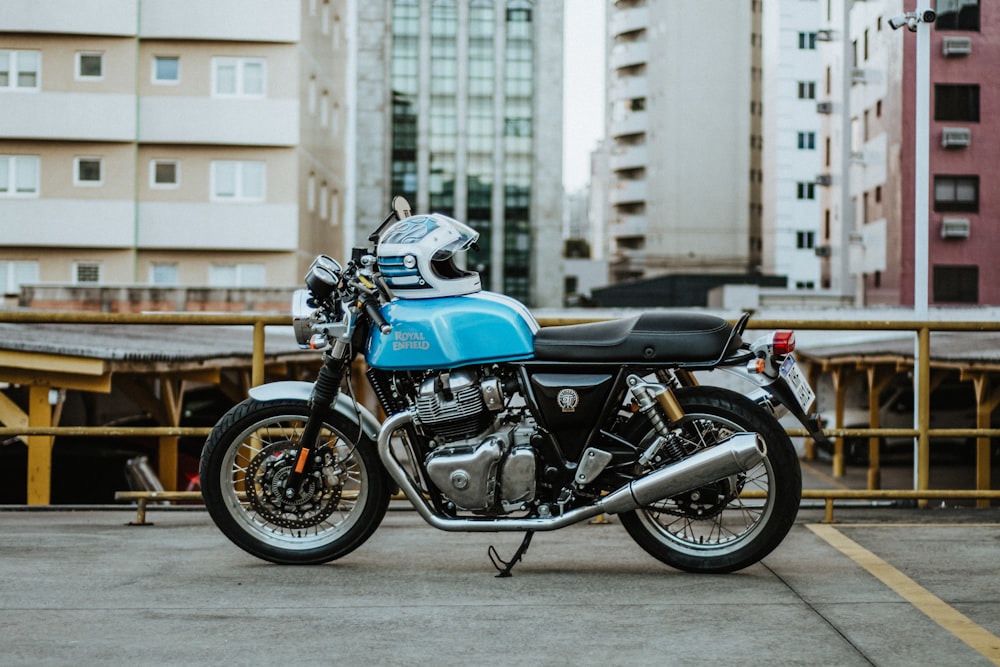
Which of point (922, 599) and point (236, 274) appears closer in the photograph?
point (922, 599)

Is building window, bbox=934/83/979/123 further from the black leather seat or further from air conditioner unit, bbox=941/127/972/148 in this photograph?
the black leather seat

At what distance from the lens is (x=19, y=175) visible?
1785 inches

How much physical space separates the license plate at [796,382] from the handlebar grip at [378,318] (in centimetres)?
155

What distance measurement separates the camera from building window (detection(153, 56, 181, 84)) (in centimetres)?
4547

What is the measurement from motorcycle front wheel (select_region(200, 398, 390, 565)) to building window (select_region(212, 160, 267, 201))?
41.2 metres

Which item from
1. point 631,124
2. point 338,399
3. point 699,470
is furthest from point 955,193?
point 631,124

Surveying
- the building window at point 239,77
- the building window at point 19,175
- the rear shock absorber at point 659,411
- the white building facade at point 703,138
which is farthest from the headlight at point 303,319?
the white building facade at point 703,138

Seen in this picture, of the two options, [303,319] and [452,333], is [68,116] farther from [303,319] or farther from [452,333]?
[452,333]

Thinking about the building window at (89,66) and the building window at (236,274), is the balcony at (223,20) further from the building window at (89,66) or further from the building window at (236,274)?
the building window at (236,274)

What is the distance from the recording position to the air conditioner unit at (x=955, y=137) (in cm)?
4284

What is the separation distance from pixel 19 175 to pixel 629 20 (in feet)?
153

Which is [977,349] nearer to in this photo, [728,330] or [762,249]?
[728,330]

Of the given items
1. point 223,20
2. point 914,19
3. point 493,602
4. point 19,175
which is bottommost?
point 493,602

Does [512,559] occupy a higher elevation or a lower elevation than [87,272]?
lower
